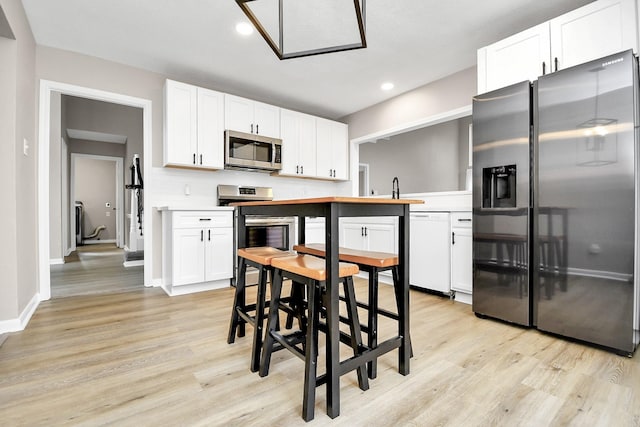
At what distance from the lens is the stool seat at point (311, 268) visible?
4.41 feet

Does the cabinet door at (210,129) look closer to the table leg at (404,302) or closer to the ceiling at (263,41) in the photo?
the ceiling at (263,41)

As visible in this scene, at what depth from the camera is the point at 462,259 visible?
2.98 meters

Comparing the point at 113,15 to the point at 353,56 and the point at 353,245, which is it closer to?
the point at 353,56

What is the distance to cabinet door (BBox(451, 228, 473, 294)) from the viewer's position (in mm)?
2912

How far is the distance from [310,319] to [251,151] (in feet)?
9.58

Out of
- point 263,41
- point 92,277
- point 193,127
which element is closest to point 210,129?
point 193,127

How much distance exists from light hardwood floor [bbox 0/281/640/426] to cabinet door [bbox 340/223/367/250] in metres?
1.76

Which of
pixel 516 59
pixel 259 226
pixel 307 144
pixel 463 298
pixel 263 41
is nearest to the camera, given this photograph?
pixel 516 59

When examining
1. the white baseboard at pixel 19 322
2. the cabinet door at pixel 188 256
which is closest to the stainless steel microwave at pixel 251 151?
the cabinet door at pixel 188 256

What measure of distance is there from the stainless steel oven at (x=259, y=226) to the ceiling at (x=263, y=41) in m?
1.32

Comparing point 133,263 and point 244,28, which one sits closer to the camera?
point 244,28

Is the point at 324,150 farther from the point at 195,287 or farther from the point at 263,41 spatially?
the point at 195,287

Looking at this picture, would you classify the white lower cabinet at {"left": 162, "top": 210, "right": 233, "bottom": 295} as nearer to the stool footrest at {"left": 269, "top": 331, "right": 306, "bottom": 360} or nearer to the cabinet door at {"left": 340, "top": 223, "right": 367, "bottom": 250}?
the cabinet door at {"left": 340, "top": 223, "right": 367, "bottom": 250}

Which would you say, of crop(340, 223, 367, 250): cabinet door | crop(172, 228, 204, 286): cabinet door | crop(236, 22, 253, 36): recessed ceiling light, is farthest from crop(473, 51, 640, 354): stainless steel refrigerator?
crop(172, 228, 204, 286): cabinet door
